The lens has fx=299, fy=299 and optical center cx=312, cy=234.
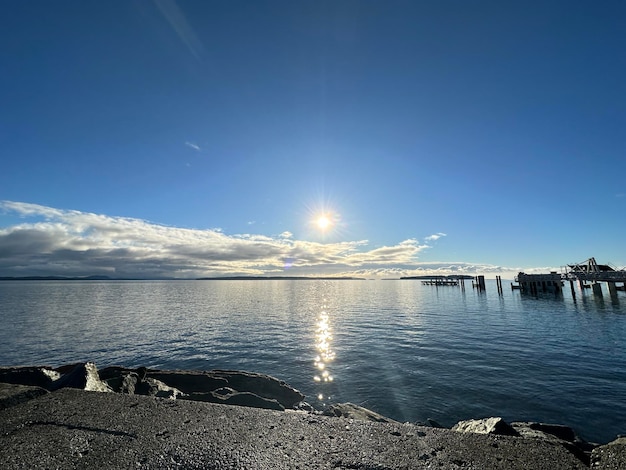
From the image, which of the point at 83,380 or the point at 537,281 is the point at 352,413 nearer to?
the point at 83,380

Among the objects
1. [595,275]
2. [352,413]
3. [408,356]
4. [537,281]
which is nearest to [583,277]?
[595,275]

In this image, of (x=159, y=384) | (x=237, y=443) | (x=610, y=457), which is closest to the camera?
(x=610, y=457)

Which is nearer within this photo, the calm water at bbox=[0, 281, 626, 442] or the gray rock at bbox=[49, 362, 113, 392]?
the gray rock at bbox=[49, 362, 113, 392]

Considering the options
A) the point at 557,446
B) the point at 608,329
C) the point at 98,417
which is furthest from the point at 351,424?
the point at 608,329

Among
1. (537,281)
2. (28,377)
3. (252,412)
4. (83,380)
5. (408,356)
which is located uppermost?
(537,281)

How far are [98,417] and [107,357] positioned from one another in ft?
60.1

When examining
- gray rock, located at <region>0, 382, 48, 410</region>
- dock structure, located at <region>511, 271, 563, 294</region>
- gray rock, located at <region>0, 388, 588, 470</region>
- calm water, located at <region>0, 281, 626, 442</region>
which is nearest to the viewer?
gray rock, located at <region>0, 388, 588, 470</region>

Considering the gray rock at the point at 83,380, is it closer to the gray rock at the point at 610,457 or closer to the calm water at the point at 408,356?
the calm water at the point at 408,356

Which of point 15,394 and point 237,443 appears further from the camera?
point 15,394

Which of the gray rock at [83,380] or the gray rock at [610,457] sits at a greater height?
the gray rock at [610,457]

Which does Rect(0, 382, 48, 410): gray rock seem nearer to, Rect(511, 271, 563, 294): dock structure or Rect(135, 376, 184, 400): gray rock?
Rect(135, 376, 184, 400): gray rock

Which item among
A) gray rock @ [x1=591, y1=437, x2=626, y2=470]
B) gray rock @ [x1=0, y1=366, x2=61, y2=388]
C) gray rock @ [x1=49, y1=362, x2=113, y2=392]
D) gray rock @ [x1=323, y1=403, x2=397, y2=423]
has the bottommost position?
gray rock @ [x1=323, y1=403, x2=397, y2=423]

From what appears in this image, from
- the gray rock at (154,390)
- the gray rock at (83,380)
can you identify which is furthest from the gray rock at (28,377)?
the gray rock at (154,390)

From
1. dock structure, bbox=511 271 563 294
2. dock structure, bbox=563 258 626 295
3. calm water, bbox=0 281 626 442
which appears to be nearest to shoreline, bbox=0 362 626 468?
calm water, bbox=0 281 626 442
